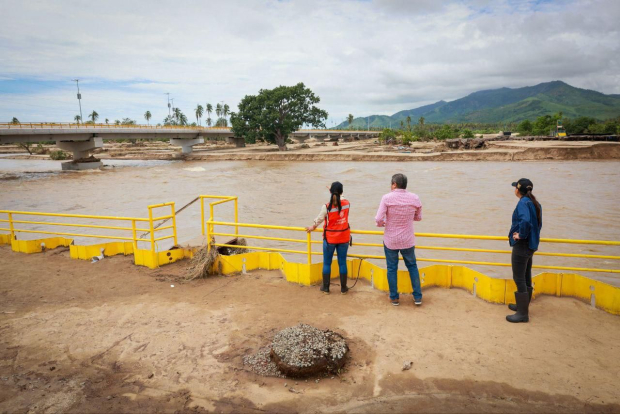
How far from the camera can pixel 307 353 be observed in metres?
3.97

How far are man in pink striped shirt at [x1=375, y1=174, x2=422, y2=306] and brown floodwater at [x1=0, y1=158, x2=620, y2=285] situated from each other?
518 centimetres

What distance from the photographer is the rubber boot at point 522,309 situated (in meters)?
4.88

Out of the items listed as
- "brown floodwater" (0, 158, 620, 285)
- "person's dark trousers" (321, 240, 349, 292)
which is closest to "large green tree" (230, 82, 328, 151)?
"brown floodwater" (0, 158, 620, 285)

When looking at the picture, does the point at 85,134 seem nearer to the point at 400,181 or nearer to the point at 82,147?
the point at 82,147

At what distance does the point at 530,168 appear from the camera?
110 feet

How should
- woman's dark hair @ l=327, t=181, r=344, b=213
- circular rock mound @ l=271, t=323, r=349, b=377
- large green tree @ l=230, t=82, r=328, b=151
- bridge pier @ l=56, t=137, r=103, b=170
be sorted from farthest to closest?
large green tree @ l=230, t=82, r=328, b=151
bridge pier @ l=56, t=137, r=103, b=170
woman's dark hair @ l=327, t=181, r=344, b=213
circular rock mound @ l=271, t=323, r=349, b=377

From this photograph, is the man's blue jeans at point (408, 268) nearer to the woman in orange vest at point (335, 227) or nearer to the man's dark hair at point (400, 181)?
the woman in orange vest at point (335, 227)

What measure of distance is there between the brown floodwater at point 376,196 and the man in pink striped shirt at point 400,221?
204 inches

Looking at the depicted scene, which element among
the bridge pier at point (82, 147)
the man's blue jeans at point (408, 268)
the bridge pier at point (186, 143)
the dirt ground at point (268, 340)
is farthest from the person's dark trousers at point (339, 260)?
the bridge pier at point (186, 143)

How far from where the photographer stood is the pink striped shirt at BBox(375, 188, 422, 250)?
17.2 feet

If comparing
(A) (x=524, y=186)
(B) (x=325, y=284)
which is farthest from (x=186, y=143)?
(A) (x=524, y=186)

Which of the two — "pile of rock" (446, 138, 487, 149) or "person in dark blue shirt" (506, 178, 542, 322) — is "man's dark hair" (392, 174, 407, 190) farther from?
"pile of rock" (446, 138, 487, 149)

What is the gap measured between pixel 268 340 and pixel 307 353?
909 mm

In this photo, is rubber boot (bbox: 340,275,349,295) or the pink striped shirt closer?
the pink striped shirt
